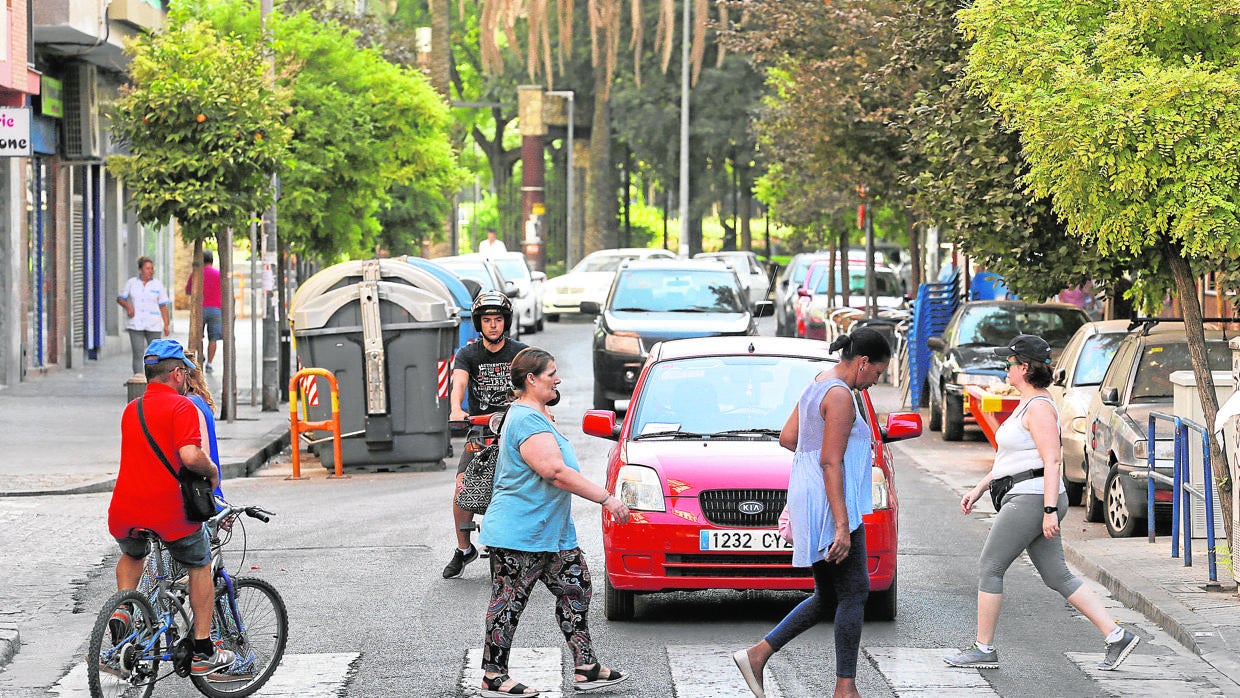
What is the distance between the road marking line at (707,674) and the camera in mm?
8078

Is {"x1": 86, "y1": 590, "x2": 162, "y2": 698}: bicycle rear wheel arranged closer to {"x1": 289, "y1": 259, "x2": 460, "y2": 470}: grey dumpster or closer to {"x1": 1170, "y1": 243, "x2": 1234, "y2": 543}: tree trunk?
{"x1": 1170, "y1": 243, "x2": 1234, "y2": 543}: tree trunk

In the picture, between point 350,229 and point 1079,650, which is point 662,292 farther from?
point 1079,650

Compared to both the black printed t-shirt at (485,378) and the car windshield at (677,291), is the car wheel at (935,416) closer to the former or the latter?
the car windshield at (677,291)

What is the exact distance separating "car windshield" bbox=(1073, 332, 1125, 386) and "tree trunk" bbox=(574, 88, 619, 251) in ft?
135

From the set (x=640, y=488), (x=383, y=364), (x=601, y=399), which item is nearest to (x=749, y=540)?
(x=640, y=488)

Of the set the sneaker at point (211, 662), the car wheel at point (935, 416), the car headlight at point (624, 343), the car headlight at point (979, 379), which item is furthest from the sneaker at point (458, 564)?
the car wheel at point (935, 416)

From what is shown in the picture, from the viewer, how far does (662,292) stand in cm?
2369

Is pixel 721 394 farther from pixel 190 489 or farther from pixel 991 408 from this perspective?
pixel 991 408

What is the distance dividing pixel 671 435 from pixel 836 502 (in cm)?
279

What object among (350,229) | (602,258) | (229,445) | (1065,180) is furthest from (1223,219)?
(602,258)

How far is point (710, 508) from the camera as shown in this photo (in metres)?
9.56

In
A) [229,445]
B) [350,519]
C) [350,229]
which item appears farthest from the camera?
[350,229]

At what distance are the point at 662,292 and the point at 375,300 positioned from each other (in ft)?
21.6

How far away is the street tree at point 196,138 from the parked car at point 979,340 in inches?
306
